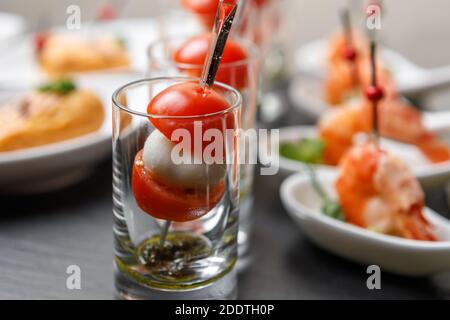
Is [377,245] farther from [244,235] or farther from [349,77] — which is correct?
[349,77]


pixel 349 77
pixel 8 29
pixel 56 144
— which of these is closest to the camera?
pixel 56 144

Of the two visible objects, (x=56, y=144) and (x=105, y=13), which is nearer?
(x=56, y=144)

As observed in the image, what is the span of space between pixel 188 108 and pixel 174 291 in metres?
0.19

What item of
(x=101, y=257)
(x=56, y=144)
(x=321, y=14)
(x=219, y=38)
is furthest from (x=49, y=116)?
(x=321, y=14)

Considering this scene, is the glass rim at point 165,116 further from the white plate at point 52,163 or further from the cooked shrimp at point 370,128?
the cooked shrimp at point 370,128

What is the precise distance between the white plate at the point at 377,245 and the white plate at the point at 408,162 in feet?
0.37

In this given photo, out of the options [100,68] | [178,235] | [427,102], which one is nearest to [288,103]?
[427,102]

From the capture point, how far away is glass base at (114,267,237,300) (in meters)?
0.75

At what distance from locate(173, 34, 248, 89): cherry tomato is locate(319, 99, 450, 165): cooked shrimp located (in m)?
0.28

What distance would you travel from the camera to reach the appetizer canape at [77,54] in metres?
1.57

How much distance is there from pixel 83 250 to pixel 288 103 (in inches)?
24.8

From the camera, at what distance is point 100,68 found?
1606mm

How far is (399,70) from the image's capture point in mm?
1582

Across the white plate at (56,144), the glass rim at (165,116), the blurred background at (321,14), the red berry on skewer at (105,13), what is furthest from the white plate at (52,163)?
the blurred background at (321,14)
